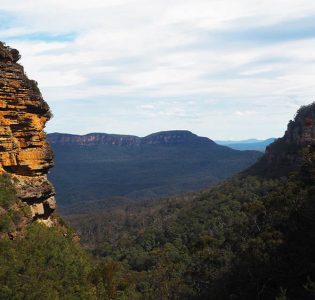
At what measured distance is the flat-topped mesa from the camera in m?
37.8

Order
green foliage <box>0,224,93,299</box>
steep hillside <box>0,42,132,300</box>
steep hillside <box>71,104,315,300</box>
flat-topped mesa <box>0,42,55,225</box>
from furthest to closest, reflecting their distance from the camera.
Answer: flat-topped mesa <box>0,42,55,225</box> → steep hillside <box>71,104,315,300</box> → steep hillside <box>0,42,132,300</box> → green foliage <box>0,224,93,299</box>

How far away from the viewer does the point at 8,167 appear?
38.3 metres

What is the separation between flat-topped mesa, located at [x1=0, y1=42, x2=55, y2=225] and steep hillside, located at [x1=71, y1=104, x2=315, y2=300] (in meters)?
16.4

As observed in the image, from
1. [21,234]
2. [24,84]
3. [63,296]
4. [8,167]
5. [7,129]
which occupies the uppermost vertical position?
[24,84]

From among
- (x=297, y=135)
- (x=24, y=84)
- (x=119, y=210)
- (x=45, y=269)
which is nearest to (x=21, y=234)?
(x=45, y=269)

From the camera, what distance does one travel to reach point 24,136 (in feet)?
131

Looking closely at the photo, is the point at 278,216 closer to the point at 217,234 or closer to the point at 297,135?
the point at 217,234

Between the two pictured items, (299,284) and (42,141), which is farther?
(42,141)

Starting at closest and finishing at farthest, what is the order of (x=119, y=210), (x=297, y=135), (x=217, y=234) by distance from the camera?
1. (x=217, y=234)
2. (x=297, y=135)
3. (x=119, y=210)

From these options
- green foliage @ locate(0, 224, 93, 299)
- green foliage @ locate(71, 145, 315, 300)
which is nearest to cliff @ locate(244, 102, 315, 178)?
green foliage @ locate(71, 145, 315, 300)

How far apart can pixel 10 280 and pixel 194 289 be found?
25832 millimetres

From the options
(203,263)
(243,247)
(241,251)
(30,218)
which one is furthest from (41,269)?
(203,263)

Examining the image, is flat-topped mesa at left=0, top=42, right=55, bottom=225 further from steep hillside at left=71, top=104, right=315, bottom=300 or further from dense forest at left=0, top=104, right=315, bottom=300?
steep hillside at left=71, top=104, right=315, bottom=300

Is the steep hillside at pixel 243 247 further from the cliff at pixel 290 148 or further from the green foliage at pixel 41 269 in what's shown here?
the green foliage at pixel 41 269
